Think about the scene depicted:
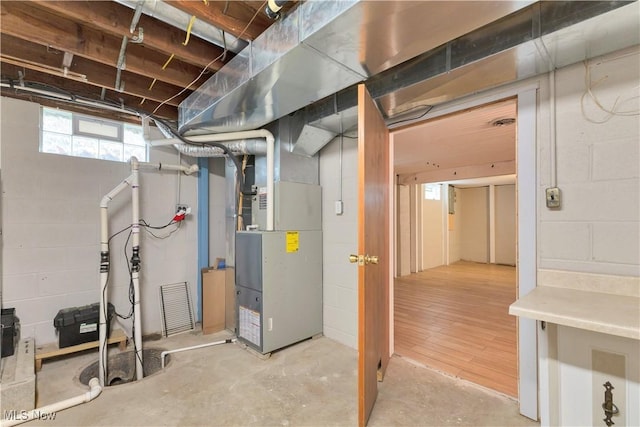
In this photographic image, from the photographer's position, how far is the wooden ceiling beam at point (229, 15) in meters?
1.46

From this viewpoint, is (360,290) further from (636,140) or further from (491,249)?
(491,249)

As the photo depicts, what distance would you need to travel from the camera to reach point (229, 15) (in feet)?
5.26

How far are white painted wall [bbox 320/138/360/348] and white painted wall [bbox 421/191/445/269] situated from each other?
4570 millimetres

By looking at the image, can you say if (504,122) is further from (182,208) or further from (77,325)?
(77,325)

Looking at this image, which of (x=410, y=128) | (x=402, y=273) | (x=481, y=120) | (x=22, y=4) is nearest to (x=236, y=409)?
(x=410, y=128)

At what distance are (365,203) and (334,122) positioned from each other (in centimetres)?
111

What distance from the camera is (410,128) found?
2.43 m

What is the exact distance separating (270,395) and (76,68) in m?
2.96

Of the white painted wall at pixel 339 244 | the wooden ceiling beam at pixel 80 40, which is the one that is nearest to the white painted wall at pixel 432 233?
the white painted wall at pixel 339 244

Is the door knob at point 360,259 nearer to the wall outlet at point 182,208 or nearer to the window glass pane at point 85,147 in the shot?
the wall outlet at point 182,208

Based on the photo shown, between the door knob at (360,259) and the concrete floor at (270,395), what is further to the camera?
the concrete floor at (270,395)

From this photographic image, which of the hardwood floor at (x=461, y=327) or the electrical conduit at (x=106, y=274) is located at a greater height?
the electrical conduit at (x=106, y=274)

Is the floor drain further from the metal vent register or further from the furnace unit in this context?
the furnace unit

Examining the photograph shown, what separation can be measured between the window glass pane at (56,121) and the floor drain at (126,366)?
7.42 feet
